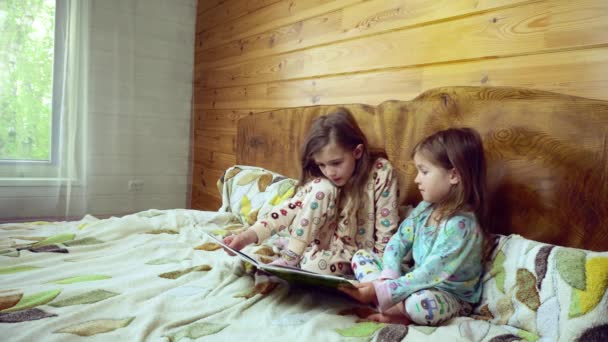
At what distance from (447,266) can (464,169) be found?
23 centimetres

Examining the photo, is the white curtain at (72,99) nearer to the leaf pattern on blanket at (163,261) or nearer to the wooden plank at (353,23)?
the wooden plank at (353,23)

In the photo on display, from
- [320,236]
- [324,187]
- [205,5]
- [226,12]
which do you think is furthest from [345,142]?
[205,5]

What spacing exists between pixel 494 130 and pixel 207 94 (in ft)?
7.13

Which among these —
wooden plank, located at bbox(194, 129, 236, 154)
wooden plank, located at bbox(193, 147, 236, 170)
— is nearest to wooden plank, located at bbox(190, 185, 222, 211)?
wooden plank, located at bbox(193, 147, 236, 170)

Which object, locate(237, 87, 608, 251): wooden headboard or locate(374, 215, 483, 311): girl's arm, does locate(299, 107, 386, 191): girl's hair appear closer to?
locate(237, 87, 608, 251): wooden headboard

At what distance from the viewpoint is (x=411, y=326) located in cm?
86

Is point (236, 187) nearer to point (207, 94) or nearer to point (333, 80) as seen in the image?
point (333, 80)

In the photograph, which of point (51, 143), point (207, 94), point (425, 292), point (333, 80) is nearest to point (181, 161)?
point (207, 94)

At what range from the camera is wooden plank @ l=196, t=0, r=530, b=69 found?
133 centimetres

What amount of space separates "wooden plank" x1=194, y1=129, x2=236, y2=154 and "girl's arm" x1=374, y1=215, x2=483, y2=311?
177 cm

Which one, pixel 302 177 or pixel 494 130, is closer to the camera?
pixel 494 130

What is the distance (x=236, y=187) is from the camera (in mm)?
1874

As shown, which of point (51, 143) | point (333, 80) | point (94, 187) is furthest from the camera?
point (94, 187)

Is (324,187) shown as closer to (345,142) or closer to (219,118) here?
(345,142)
